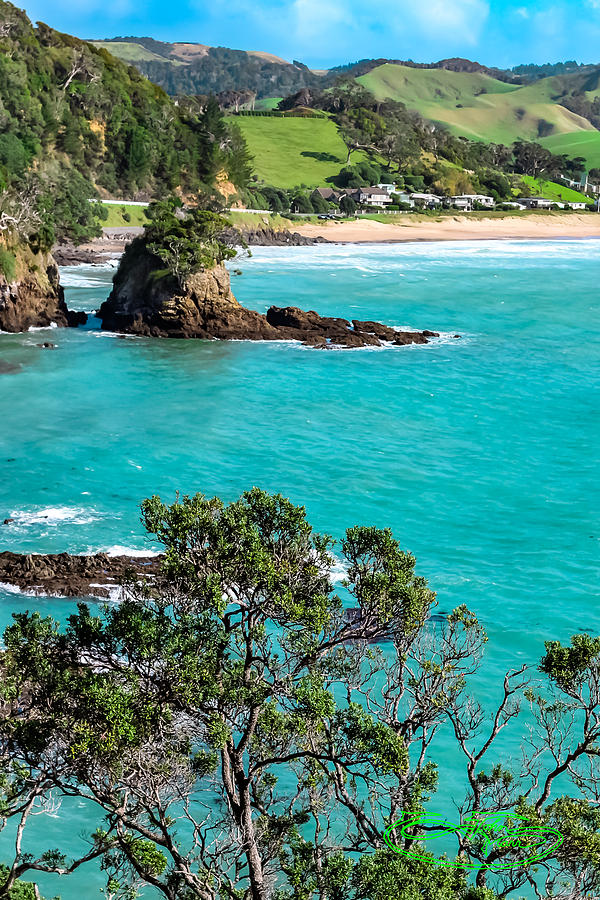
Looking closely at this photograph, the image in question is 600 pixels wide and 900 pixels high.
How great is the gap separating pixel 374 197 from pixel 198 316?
97893 millimetres

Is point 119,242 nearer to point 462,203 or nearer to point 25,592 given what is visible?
point 462,203

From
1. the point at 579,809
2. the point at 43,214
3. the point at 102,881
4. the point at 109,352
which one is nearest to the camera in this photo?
the point at 579,809

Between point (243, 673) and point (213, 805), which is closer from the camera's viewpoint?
point (243, 673)

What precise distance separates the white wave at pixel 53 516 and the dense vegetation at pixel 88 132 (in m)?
66.6

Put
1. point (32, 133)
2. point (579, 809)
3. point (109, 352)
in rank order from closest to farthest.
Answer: point (579, 809), point (109, 352), point (32, 133)

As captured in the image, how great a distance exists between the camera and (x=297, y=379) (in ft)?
172

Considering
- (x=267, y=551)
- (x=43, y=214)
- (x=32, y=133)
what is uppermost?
(x=32, y=133)

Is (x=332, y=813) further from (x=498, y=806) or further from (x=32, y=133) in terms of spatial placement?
(x=32, y=133)

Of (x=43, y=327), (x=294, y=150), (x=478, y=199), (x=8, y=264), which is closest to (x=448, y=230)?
(x=478, y=199)

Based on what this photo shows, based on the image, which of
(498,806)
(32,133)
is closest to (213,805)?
(498,806)

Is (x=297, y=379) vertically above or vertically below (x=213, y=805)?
above

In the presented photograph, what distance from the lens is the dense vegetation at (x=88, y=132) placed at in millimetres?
101688

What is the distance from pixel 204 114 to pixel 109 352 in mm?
84796

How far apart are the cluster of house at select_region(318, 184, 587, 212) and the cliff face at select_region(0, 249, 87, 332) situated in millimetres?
93257
